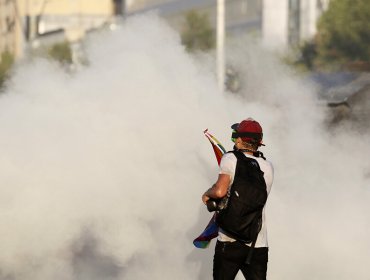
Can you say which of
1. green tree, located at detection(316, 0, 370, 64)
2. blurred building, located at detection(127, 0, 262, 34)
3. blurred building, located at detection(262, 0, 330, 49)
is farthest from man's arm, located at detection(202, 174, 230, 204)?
blurred building, located at detection(262, 0, 330, 49)

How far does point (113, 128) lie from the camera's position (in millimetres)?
9562

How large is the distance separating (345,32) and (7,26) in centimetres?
6269

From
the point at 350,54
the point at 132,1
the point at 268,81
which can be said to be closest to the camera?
the point at 268,81

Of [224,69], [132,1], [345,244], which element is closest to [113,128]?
[345,244]

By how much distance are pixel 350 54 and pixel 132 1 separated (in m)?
45.3

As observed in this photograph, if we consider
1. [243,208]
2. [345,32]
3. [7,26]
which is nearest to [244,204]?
[243,208]

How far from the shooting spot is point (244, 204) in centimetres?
732

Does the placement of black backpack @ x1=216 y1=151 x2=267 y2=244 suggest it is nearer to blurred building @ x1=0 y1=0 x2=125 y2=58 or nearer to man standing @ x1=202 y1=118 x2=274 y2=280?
man standing @ x1=202 y1=118 x2=274 y2=280

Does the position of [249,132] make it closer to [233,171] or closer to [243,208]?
[233,171]

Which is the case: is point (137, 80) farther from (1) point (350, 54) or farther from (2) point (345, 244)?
(1) point (350, 54)

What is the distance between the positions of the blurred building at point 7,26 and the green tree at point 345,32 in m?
56.5

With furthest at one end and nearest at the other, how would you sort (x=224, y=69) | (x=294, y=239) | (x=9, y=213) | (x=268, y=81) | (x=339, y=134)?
(x=224, y=69)
(x=268, y=81)
(x=339, y=134)
(x=294, y=239)
(x=9, y=213)

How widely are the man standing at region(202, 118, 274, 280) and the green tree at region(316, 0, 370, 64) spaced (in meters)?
31.1

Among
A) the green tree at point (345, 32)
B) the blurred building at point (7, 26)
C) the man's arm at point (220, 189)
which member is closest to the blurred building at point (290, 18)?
the green tree at point (345, 32)
